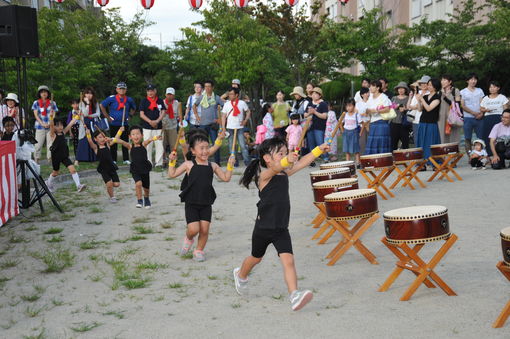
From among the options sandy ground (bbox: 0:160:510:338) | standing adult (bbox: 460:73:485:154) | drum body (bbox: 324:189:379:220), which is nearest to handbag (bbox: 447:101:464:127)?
standing adult (bbox: 460:73:485:154)

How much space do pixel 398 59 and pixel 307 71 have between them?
25.2 ft

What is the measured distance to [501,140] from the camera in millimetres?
12094

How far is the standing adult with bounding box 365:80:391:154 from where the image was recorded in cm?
1184

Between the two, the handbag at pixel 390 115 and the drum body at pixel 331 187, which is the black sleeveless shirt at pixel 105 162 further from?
the handbag at pixel 390 115

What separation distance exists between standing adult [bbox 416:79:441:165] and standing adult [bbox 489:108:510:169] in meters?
1.13

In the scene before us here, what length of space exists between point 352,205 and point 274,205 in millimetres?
1019

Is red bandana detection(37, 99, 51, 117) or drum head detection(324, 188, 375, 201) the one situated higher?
red bandana detection(37, 99, 51, 117)

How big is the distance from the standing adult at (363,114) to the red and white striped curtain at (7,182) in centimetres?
668

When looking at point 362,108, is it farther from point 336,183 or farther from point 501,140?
point 336,183

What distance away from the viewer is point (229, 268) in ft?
20.3

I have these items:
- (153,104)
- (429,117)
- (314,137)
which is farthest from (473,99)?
(153,104)

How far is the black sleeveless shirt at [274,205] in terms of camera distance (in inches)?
201

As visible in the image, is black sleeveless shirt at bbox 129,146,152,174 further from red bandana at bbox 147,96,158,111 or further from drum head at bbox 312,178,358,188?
red bandana at bbox 147,96,158,111

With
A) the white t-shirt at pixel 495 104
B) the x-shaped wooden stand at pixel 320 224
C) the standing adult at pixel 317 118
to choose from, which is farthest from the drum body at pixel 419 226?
the standing adult at pixel 317 118
